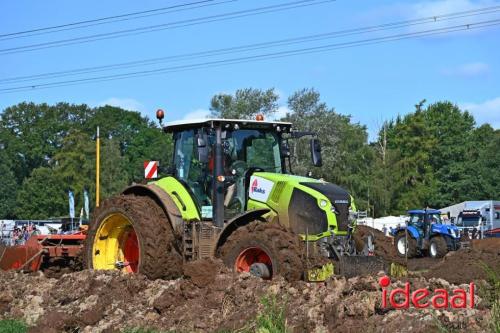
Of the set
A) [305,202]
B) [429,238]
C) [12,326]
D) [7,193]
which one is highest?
[7,193]

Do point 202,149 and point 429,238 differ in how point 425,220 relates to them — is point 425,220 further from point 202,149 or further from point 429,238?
point 202,149

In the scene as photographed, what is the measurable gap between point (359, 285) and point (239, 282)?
1773mm

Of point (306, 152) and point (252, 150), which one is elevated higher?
point (306, 152)

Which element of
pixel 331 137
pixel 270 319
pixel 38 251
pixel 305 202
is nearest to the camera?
pixel 270 319

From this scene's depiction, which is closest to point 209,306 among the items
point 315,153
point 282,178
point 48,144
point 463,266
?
point 282,178

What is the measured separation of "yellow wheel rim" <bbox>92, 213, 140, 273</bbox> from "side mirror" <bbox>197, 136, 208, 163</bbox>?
6.23 feet

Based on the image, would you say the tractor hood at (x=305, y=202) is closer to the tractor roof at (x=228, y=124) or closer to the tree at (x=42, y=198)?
the tractor roof at (x=228, y=124)

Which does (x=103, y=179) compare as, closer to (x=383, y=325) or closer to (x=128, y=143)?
(x=128, y=143)

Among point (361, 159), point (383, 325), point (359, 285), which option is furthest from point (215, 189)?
point (361, 159)

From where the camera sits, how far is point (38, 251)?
50.2ft

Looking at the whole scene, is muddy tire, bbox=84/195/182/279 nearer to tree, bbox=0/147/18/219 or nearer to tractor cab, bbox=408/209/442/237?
tractor cab, bbox=408/209/442/237

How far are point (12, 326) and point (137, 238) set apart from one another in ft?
8.32

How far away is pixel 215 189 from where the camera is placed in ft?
43.1
